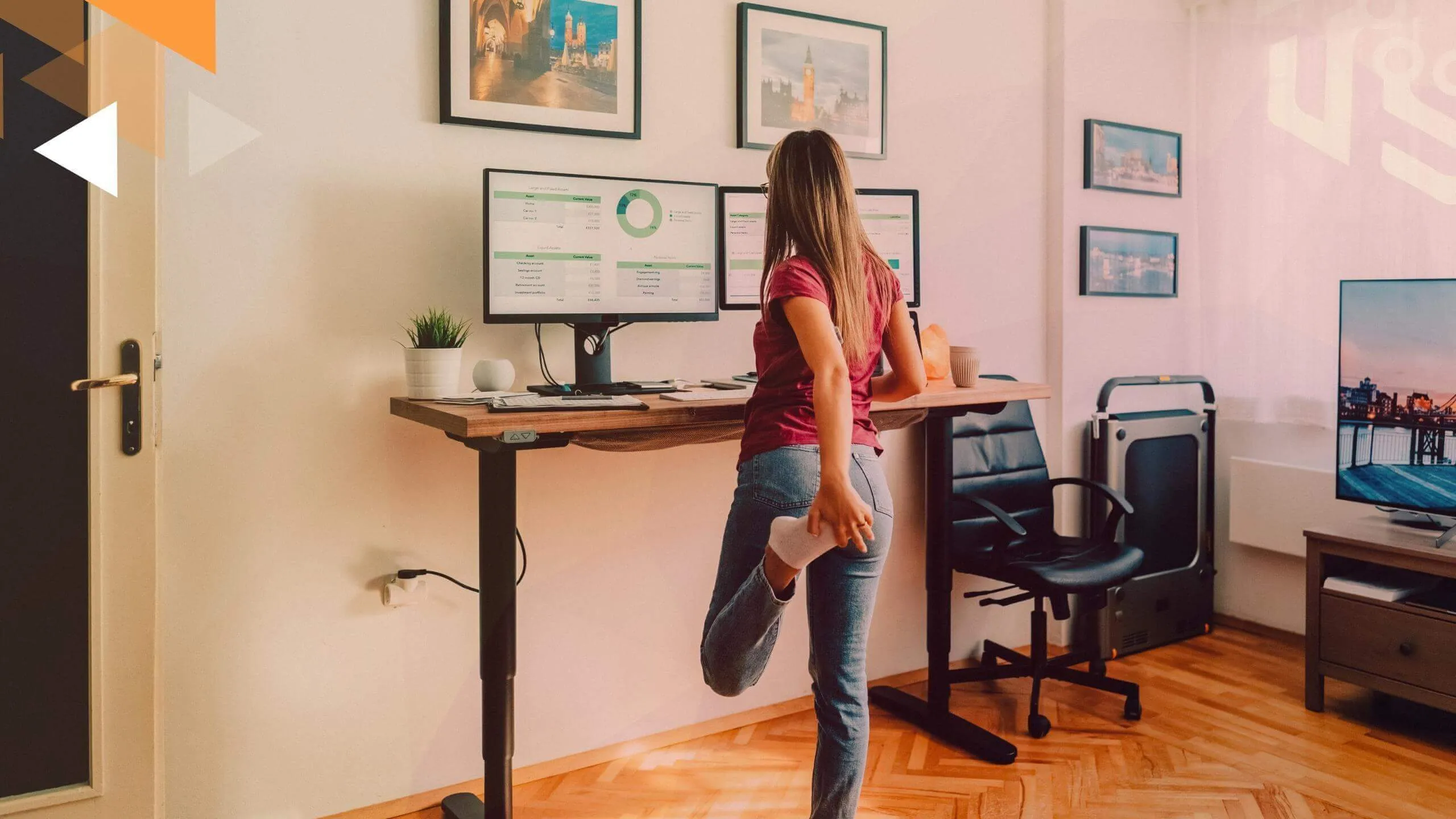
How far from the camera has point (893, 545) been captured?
3100mm

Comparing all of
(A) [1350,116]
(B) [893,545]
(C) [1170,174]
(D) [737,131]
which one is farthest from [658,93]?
(A) [1350,116]

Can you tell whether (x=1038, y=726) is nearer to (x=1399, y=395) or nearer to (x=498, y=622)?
(x=1399, y=395)

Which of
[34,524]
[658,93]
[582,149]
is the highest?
[658,93]

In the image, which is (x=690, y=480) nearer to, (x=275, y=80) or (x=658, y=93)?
(x=658, y=93)

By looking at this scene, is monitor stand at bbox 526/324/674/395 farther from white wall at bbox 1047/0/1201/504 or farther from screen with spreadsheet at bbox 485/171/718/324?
white wall at bbox 1047/0/1201/504

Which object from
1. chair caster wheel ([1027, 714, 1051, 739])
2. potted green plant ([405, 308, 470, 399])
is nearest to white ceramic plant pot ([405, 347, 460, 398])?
potted green plant ([405, 308, 470, 399])

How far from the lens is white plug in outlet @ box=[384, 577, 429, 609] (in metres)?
2.29

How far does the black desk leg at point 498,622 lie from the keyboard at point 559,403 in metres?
0.10

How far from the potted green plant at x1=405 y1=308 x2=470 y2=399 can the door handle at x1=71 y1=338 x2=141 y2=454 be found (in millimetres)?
520

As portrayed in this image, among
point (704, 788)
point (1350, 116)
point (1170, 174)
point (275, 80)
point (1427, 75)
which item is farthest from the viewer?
point (1170, 174)

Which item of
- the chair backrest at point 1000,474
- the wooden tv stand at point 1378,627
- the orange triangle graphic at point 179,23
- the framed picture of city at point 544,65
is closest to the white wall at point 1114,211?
the chair backrest at point 1000,474

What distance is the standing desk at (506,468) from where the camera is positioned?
1.88 metres

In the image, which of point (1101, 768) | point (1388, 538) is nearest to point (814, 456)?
point (1101, 768)

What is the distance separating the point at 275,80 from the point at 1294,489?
3487 mm
